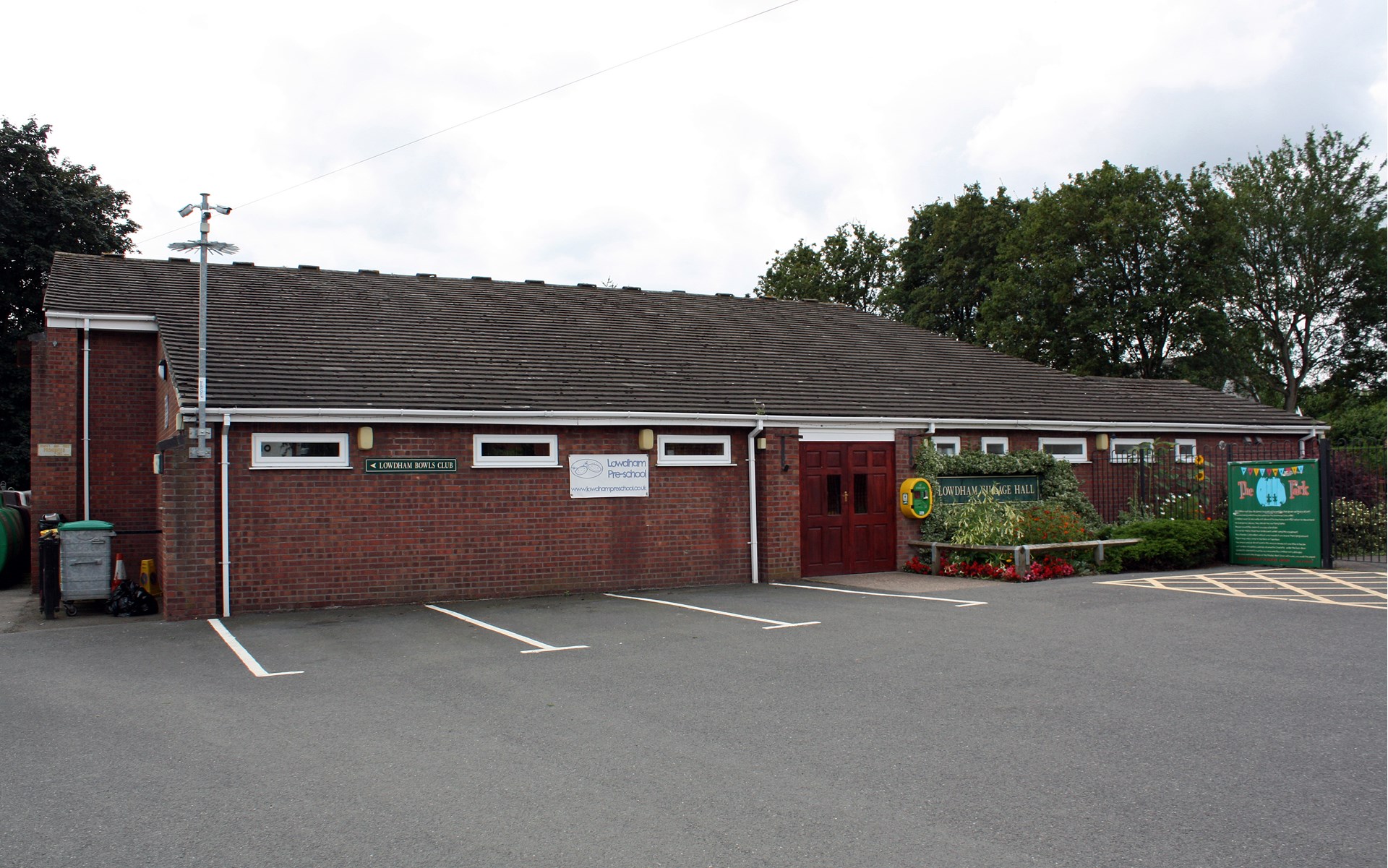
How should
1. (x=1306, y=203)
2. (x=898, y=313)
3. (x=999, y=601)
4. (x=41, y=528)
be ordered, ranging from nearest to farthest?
(x=999, y=601), (x=41, y=528), (x=1306, y=203), (x=898, y=313)

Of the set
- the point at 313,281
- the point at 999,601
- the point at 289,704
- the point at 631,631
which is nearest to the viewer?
the point at 289,704

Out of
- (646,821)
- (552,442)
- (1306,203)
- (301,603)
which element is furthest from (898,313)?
(646,821)

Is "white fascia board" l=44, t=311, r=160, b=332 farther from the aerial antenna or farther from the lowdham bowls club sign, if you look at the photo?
the lowdham bowls club sign

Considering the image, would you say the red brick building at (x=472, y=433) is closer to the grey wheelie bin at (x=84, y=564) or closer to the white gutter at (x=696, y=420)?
the white gutter at (x=696, y=420)

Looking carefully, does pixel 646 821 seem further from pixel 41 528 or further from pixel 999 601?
pixel 41 528

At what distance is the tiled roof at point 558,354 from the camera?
14008mm

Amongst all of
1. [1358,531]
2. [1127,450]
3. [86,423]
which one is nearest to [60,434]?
[86,423]

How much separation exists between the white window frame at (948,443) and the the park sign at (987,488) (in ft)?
1.73

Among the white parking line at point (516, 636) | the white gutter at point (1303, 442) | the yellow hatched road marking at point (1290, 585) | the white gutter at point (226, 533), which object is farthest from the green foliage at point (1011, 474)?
the white gutter at point (226, 533)

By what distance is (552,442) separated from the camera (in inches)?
563

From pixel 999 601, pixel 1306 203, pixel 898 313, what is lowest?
pixel 999 601

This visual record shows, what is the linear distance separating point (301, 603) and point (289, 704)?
5884 millimetres

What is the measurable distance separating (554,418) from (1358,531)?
49.8 ft

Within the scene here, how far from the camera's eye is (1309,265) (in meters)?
40.1
